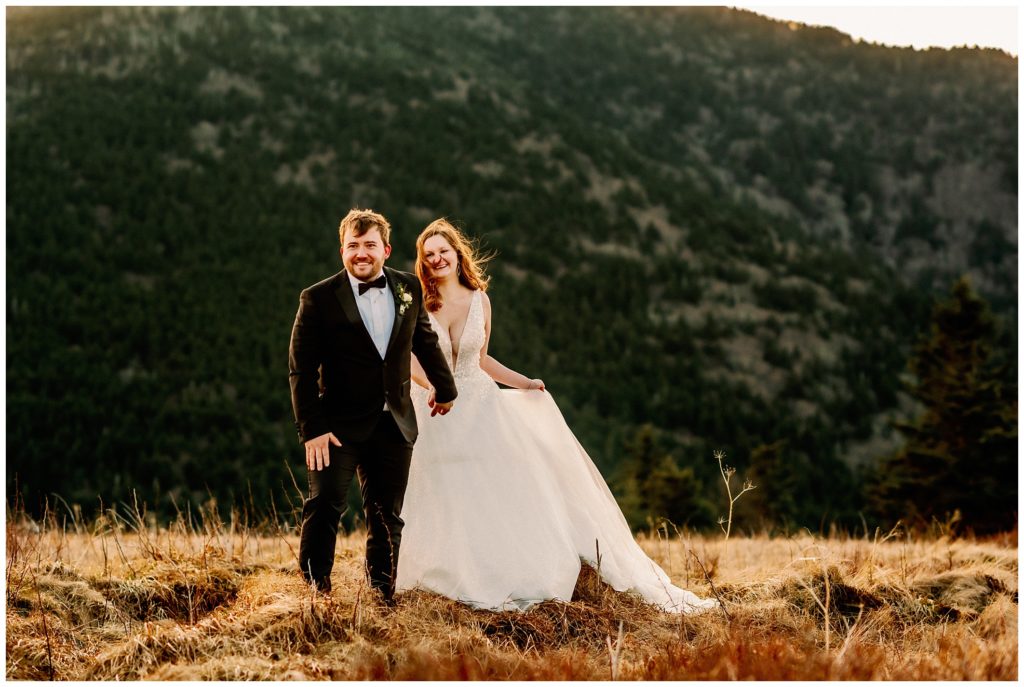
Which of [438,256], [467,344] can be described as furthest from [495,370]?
[438,256]

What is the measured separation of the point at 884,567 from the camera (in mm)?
5461

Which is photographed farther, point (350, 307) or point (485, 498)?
point (485, 498)

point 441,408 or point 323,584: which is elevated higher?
point 441,408

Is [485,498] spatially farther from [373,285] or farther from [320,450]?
[373,285]

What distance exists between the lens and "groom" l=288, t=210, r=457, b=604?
3.94 meters

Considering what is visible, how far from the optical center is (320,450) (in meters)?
3.90

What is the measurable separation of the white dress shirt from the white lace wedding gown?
58 cm

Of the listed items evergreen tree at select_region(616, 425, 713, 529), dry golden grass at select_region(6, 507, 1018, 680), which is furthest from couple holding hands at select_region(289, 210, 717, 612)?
evergreen tree at select_region(616, 425, 713, 529)

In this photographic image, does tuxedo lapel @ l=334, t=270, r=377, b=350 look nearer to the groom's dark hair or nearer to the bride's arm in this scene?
the groom's dark hair

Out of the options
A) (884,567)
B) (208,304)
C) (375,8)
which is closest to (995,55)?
(375,8)

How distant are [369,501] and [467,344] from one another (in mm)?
969

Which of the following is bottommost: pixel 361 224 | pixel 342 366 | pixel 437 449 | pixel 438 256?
pixel 437 449

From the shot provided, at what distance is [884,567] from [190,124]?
134 ft

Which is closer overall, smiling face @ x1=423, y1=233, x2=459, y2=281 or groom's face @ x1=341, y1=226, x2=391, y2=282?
groom's face @ x1=341, y1=226, x2=391, y2=282
